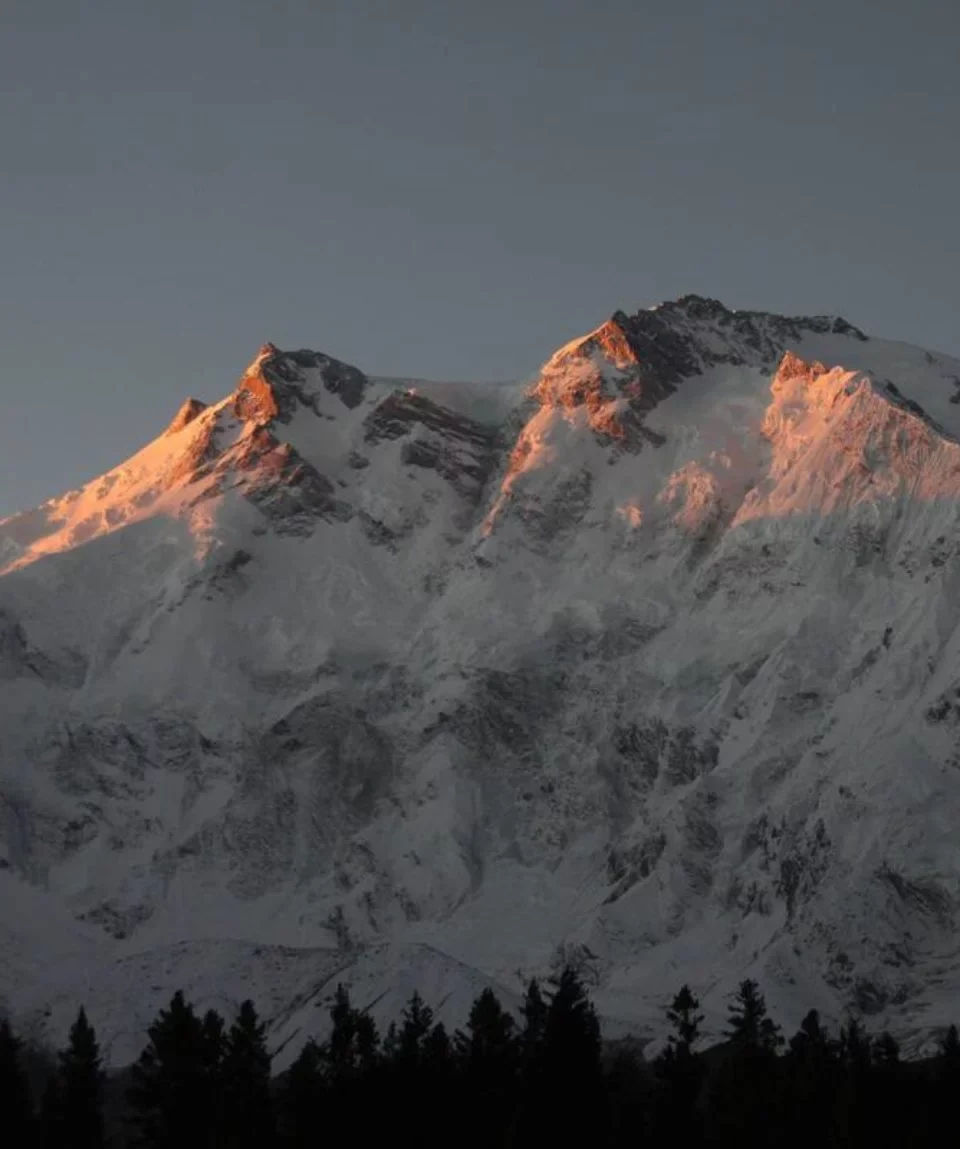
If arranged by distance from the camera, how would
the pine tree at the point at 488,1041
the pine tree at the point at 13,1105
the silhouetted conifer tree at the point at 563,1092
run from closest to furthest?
1. the silhouetted conifer tree at the point at 563,1092
2. the pine tree at the point at 13,1105
3. the pine tree at the point at 488,1041

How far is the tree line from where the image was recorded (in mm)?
156250

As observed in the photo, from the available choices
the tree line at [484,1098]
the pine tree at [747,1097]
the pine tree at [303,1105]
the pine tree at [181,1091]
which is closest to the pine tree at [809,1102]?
the tree line at [484,1098]

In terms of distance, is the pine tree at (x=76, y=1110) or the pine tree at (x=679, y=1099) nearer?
the pine tree at (x=679, y=1099)

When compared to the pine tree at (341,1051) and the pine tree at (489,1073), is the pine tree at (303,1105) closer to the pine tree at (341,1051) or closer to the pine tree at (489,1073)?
the pine tree at (341,1051)

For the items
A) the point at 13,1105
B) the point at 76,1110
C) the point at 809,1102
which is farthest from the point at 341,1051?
the point at 809,1102

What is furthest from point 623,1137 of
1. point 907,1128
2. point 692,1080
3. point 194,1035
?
point 194,1035

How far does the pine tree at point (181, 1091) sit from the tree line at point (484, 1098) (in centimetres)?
11

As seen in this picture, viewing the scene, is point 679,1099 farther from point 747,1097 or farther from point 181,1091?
point 181,1091

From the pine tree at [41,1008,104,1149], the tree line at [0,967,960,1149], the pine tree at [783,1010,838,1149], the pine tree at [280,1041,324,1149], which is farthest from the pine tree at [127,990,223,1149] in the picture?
the pine tree at [783,1010,838,1149]

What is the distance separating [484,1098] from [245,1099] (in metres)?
→ 14.3

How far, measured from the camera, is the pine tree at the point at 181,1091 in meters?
165

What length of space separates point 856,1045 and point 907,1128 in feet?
55.3

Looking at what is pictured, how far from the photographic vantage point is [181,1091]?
16675 centimetres

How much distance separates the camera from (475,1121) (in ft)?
549
